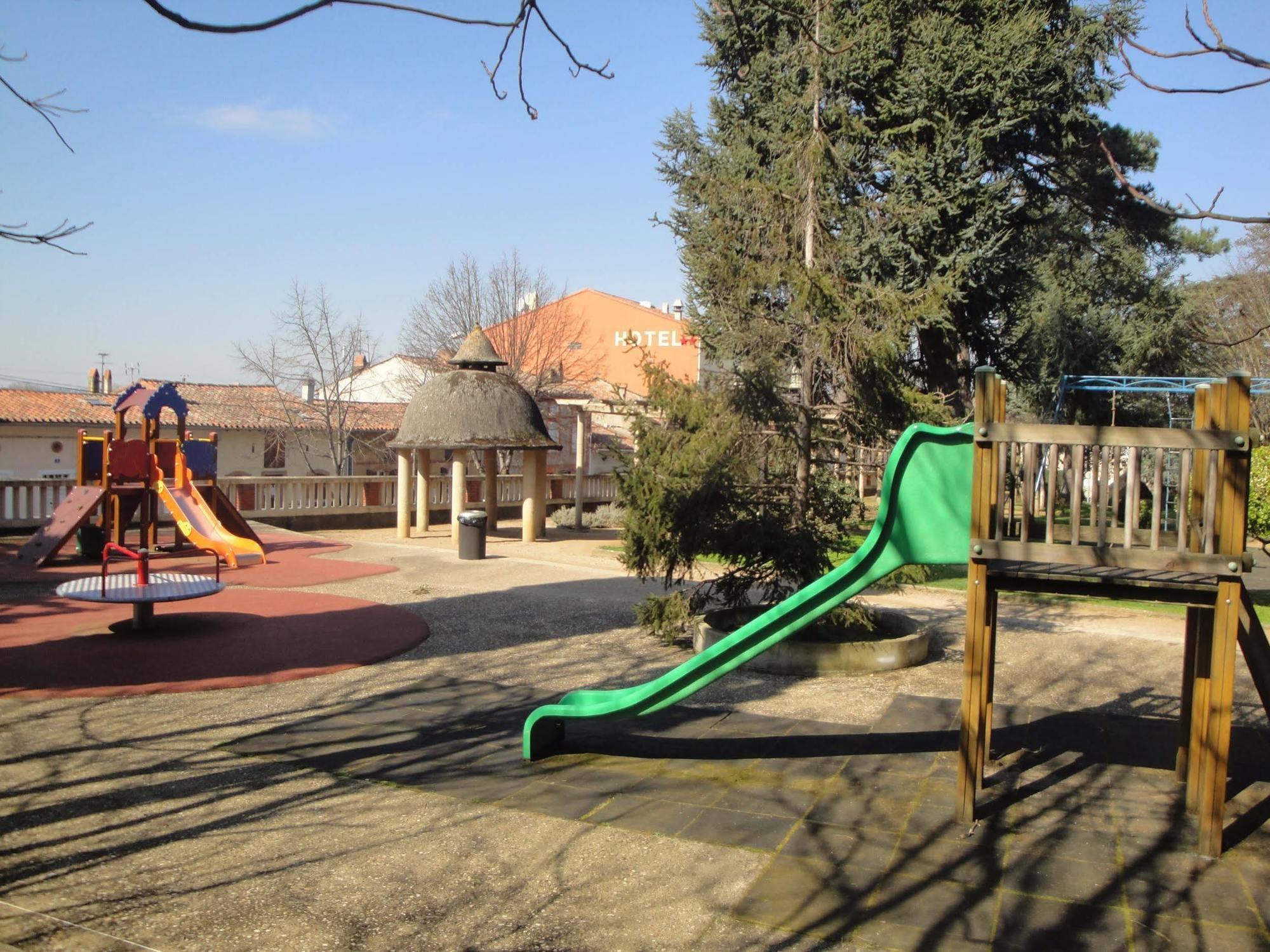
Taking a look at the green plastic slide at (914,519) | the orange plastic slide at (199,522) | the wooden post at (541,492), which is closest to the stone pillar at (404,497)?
the wooden post at (541,492)

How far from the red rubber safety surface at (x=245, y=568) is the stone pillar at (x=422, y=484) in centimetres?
406

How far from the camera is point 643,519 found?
10.4m

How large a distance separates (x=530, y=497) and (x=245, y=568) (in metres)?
6.97

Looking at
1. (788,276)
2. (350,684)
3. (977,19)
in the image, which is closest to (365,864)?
(350,684)

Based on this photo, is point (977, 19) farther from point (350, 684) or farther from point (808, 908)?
point (808, 908)

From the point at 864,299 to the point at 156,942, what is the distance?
824 centimetres

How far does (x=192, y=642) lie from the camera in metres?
10.5

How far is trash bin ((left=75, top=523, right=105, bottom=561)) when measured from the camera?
54.5 feet

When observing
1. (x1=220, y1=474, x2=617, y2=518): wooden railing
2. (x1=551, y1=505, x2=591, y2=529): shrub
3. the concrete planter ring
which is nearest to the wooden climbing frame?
the concrete planter ring

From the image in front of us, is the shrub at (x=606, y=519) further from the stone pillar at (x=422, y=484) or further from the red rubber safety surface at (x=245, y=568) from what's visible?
the red rubber safety surface at (x=245, y=568)

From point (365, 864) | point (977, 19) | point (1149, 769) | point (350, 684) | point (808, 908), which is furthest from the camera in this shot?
point (977, 19)

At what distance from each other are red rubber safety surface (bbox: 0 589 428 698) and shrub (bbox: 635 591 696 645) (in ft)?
8.32

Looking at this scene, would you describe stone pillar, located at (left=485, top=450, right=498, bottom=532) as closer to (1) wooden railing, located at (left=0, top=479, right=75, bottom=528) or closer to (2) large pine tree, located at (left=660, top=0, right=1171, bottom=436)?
(2) large pine tree, located at (left=660, top=0, right=1171, bottom=436)

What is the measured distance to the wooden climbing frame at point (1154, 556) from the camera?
5.34 m
